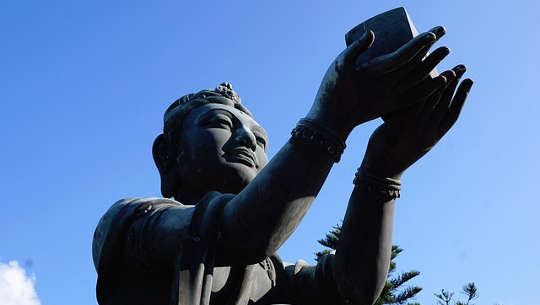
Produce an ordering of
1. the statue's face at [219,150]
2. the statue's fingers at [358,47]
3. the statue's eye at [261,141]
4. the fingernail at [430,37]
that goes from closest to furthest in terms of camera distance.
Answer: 1. the fingernail at [430,37]
2. the statue's fingers at [358,47]
3. the statue's face at [219,150]
4. the statue's eye at [261,141]

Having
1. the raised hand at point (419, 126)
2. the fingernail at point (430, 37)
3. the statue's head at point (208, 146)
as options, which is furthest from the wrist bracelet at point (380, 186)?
the fingernail at point (430, 37)

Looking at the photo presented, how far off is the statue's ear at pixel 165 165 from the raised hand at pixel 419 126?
151cm

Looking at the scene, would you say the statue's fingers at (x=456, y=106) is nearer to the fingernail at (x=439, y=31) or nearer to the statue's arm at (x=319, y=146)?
the statue's arm at (x=319, y=146)

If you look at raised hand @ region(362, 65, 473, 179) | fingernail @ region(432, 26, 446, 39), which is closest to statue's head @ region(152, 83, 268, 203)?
raised hand @ region(362, 65, 473, 179)

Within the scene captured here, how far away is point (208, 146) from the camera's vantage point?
170 inches

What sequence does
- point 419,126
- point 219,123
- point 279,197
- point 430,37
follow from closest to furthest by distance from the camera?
point 430,37 → point 279,197 → point 419,126 → point 219,123

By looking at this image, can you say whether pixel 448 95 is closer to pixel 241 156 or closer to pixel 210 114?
pixel 241 156

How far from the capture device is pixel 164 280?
388cm

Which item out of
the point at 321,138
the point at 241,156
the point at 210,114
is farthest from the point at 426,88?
the point at 210,114

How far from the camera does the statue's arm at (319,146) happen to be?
10.2 feet

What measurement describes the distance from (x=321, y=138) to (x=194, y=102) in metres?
1.76

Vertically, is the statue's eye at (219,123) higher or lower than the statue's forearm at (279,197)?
higher

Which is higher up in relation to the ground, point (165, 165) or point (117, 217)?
point (165, 165)

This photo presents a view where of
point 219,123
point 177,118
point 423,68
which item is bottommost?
point 423,68
